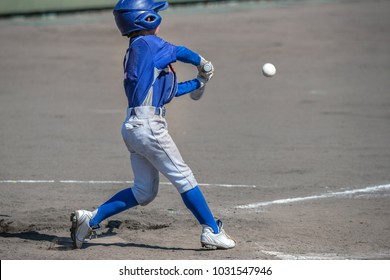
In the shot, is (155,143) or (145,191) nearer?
(155,143)

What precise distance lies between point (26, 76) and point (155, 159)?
9176mm

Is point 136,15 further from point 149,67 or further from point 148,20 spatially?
point 149,67

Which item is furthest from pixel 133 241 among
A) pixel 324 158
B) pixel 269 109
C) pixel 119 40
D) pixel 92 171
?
pixel 119 40

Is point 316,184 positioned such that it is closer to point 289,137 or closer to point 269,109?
point 289,137

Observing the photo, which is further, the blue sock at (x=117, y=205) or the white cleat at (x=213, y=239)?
the blue sock at (x=117, y=205)

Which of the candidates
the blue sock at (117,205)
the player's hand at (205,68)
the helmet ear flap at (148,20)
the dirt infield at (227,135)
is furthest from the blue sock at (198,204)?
the helmet ear flap at (148,20)

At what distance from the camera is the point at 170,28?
18547 mm

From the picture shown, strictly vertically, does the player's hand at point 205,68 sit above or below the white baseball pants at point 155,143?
above

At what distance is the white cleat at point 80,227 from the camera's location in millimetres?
6660

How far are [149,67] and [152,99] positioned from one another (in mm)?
246

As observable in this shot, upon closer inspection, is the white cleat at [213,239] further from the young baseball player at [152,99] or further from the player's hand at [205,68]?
the player's hand at [205,68]

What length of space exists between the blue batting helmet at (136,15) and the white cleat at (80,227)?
1.45m

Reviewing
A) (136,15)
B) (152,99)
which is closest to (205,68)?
(152,99)

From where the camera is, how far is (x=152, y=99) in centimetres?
641
